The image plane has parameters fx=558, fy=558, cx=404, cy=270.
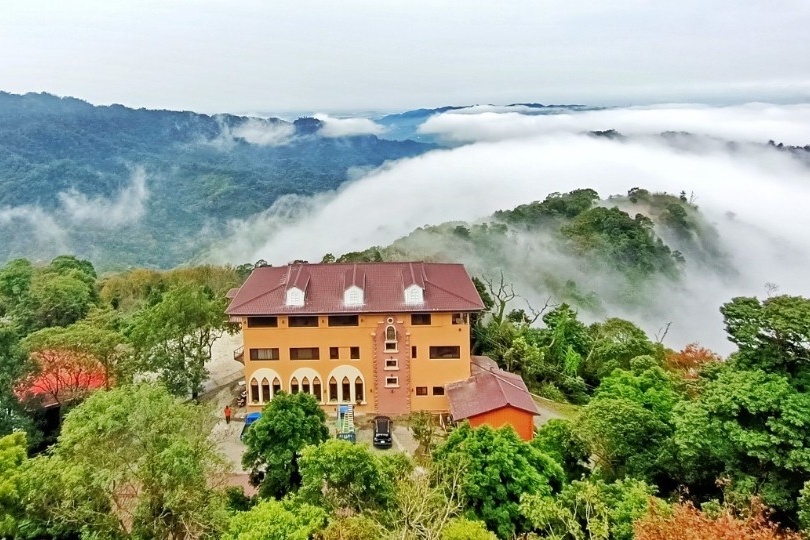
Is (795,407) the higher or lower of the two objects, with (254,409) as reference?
higher

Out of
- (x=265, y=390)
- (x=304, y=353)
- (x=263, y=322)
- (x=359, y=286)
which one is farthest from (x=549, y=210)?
(x=265, y=390)

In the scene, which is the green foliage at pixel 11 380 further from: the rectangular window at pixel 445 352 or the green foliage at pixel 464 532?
the green foliage at pixel 464 532

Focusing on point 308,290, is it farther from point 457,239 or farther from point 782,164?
point 782,164

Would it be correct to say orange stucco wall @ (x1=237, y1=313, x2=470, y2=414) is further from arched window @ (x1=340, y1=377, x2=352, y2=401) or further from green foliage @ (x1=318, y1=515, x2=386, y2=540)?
green foliage @ (x1=318, y1=515, x2=386, y2=540)

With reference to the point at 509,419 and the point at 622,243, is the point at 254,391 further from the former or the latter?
the point at 622,243

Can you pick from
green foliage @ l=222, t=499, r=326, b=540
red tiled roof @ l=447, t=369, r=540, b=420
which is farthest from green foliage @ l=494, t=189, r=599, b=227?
green foliage @ l=222, t=499, r=326, b=540

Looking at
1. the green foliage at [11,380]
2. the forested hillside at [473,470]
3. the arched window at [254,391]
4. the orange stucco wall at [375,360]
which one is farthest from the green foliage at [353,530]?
the green foliage at [11,380]

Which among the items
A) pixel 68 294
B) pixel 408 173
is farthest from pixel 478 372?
pixel 408 173
